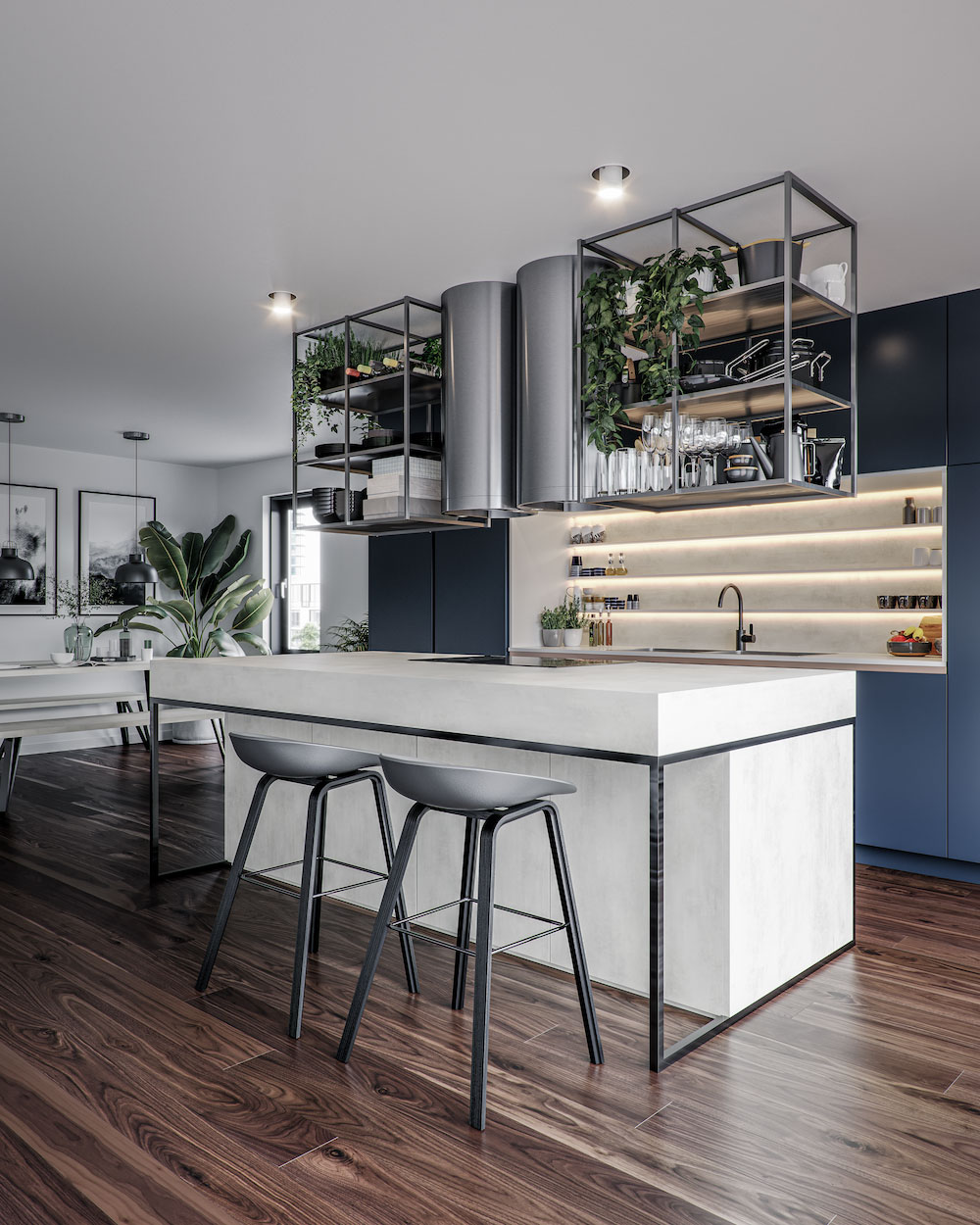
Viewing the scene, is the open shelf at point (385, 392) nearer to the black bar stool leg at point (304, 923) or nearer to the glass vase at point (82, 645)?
the black bar stool leg at point (304, 923)

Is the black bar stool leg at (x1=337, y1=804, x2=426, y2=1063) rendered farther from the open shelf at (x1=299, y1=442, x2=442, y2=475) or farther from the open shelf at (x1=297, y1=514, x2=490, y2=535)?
the open shelf at (x1=299, y1=442, x2=442, y2=475)

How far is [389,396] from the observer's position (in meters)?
4.65

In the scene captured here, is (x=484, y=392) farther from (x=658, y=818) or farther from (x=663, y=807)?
(x=658, y=818)

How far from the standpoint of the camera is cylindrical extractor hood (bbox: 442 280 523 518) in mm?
3895

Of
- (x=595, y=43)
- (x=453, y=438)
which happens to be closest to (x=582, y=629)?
(x=453, y=438)

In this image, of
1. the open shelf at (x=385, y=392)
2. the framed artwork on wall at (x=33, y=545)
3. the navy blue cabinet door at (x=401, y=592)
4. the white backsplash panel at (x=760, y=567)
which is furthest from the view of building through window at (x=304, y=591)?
the open shelf at (x=385, y=392)

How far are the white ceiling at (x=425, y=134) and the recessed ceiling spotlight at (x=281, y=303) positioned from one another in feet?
0.18

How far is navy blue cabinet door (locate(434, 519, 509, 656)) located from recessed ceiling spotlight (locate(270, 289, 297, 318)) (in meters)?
1.83

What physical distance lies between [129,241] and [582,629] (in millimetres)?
3334

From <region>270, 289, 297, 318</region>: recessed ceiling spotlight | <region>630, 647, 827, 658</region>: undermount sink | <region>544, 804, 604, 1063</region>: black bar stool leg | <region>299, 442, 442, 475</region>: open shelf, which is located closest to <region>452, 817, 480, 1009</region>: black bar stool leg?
<region>544, 804, 604, 1063</region>: black bar stool leg

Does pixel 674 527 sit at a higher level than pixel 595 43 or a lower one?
lower

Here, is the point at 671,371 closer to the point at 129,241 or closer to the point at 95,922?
the point at 129,241

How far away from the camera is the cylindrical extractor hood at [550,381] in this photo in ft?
11.9

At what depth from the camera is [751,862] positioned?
2.69 metres
